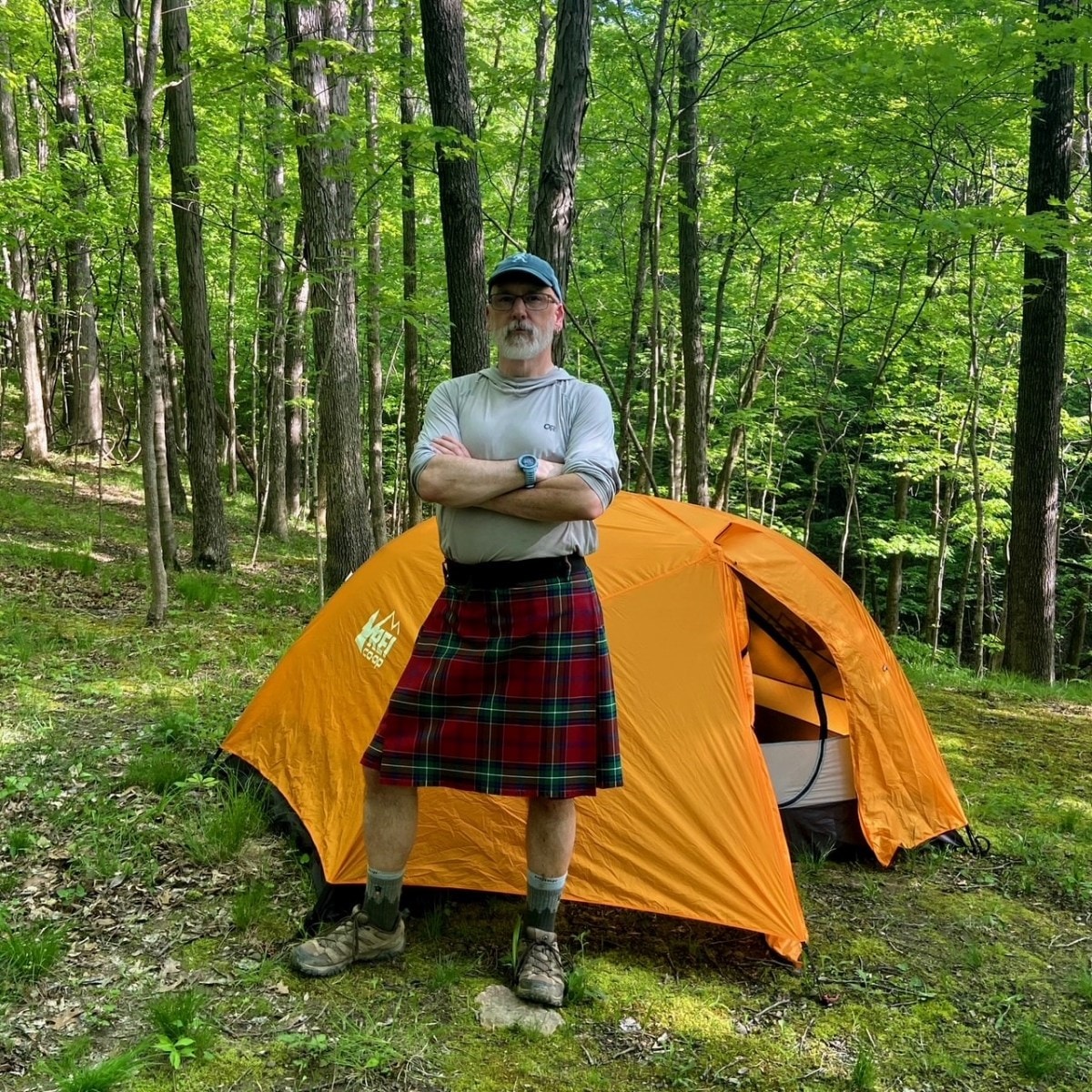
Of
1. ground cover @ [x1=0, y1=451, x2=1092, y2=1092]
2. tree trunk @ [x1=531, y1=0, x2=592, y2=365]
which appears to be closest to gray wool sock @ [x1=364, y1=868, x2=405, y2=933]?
ground cover @ [x1=0, y1=451, x2=1092, y2=1092]

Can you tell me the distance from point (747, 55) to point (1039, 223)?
15.7ft

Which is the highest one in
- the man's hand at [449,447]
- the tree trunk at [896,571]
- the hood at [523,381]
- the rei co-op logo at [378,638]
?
the hood at [523,381]

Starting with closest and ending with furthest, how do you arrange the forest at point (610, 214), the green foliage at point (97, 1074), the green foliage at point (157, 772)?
the green foliage at point (97, 1074)
the green foliage at point (157, 772)
the forest at point (610, 214)

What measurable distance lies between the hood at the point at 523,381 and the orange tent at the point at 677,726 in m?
1.00

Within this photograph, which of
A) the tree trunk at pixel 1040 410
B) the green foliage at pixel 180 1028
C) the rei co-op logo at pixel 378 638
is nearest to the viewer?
the green foliage at pixel 180 1028

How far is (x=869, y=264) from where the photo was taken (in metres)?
13.6

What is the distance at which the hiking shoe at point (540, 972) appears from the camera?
2.50 meters

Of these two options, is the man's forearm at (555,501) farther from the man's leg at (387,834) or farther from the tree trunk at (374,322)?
the tree trunk at (374,322)

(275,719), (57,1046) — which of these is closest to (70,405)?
(275,719)

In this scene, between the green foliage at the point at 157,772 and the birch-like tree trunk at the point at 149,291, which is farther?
the birch-like tree trunk at the point at 149,291

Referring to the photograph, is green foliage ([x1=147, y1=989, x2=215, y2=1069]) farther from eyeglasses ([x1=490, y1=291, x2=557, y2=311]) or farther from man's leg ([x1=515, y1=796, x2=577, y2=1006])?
eyeglasses ([x1=490, y1=291, x2=557, y2=311])

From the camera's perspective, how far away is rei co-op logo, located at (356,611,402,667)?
344 cm

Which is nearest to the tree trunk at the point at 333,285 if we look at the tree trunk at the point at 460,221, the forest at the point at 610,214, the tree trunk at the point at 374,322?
the forest at the point at 610,214

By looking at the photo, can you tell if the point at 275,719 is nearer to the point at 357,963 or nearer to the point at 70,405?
the point at 357,963
